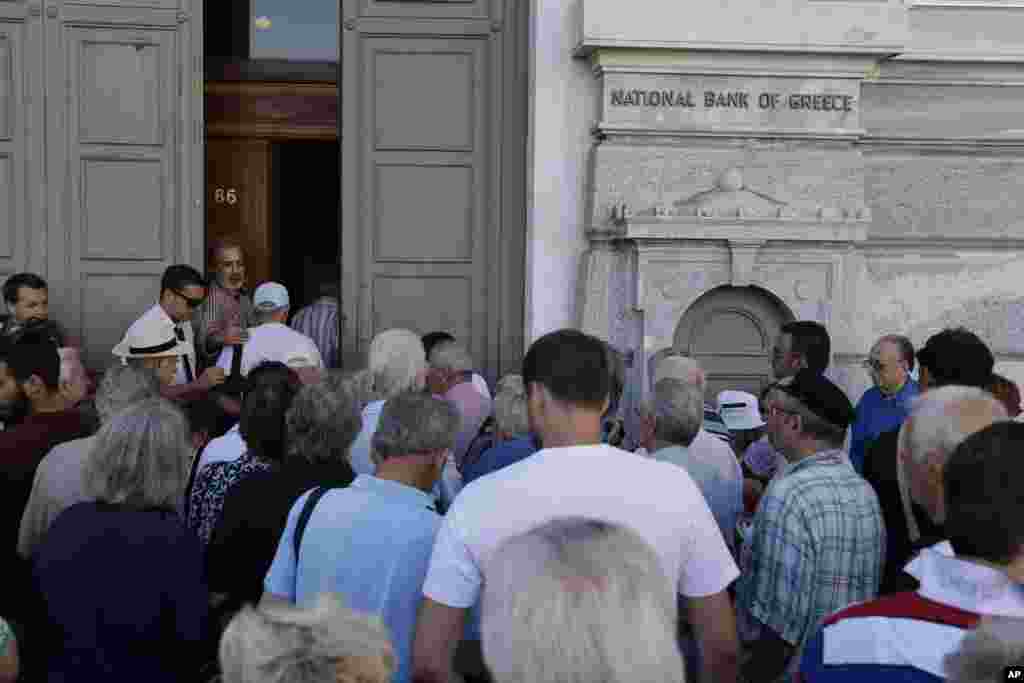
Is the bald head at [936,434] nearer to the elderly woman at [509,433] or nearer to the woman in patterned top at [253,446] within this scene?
the elderly woman at [509,433]

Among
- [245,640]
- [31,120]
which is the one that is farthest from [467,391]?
[245,640]

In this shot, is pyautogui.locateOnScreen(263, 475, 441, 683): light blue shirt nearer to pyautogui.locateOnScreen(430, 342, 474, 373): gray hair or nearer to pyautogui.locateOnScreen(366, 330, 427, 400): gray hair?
pyautogui.locateOnScreen(366, 330, 427, 400): gray hair

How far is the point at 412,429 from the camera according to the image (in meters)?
3.59

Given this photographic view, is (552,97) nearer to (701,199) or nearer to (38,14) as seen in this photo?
(701,199)

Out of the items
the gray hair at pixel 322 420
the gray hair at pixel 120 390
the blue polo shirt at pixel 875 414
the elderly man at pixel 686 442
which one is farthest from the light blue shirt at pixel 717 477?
the gray hair at pixel 120 390

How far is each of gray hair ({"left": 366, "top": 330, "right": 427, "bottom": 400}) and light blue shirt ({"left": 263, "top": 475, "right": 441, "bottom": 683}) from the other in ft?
7.19

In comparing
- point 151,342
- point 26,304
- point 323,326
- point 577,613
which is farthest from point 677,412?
point 26,304

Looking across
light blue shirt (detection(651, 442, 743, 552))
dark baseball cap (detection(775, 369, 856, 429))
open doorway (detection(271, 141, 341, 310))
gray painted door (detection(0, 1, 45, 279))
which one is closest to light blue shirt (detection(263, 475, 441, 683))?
dark baseball cap (detection(775, 369, 856, 429))

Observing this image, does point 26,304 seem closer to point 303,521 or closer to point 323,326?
point 323,326

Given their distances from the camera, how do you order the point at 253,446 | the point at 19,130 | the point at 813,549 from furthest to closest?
the point at 19,130
the point at 253,446
the point at 813,549

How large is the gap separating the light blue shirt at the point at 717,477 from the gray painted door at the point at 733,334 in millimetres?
2882

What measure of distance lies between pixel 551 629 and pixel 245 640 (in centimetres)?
48

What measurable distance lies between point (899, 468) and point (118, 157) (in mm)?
6135

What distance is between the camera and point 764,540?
157 inches
